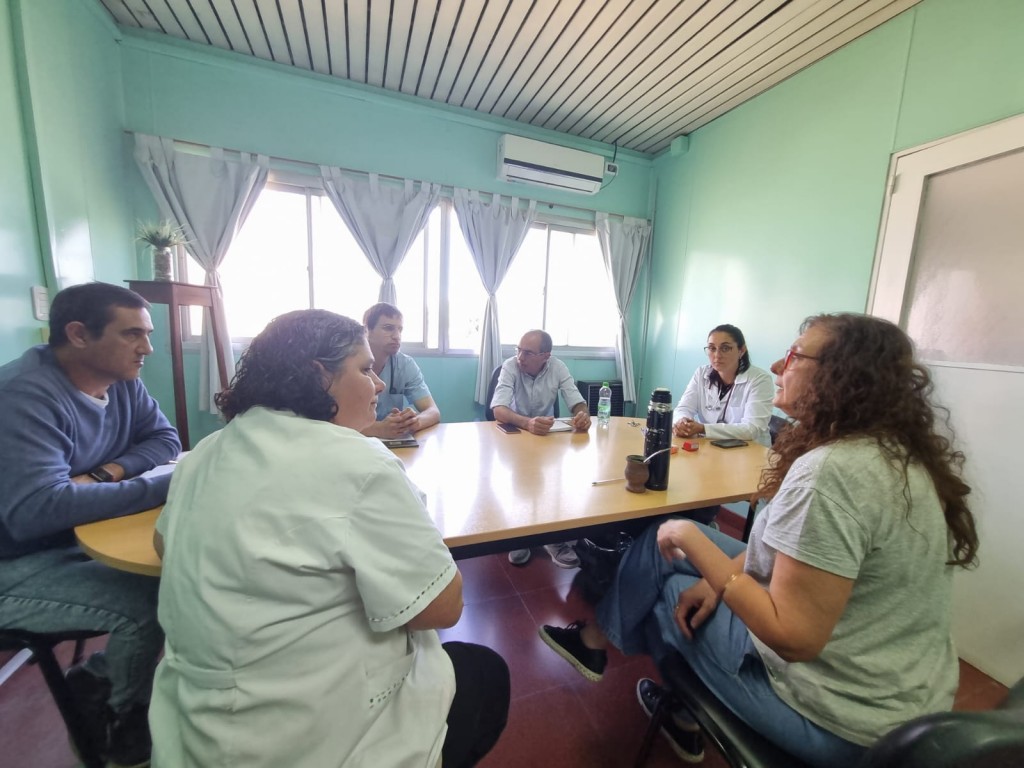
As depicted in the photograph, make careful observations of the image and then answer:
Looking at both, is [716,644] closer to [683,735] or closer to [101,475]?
[683,735]

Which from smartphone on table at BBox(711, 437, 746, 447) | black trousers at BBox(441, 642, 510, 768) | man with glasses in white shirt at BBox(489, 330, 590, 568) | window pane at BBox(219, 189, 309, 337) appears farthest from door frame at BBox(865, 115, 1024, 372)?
window pane at BBox(219, 189, 309, 337)

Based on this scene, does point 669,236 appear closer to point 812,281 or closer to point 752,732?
point 812,281

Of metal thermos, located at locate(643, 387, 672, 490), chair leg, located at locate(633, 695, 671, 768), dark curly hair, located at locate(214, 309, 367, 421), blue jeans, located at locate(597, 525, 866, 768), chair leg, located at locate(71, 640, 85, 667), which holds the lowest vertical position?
chair leg, located at locate(71, 640, 85, 667)

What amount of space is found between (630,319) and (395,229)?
2.35 meters

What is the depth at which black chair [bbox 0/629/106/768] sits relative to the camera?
0.92 metres

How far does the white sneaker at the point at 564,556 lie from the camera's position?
220 centimetres

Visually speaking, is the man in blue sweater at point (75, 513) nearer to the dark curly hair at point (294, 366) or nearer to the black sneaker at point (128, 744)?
the black sneaker at point (128, 744)

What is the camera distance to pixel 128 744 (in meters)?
0.95

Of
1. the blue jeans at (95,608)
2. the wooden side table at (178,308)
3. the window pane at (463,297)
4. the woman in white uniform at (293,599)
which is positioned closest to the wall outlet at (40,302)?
the wooden side table at (178,308)

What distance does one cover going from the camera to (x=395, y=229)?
305 cm

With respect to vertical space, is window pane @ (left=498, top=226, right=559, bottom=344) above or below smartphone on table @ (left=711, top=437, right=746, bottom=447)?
above

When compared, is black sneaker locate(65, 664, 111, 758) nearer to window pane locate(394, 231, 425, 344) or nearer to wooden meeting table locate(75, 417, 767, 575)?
wooden meeting table locate(75, 417, 767, 575)

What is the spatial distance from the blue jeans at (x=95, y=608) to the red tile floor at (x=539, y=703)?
1.68 feet

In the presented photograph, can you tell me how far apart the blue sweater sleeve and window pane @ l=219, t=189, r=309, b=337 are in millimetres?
1929
